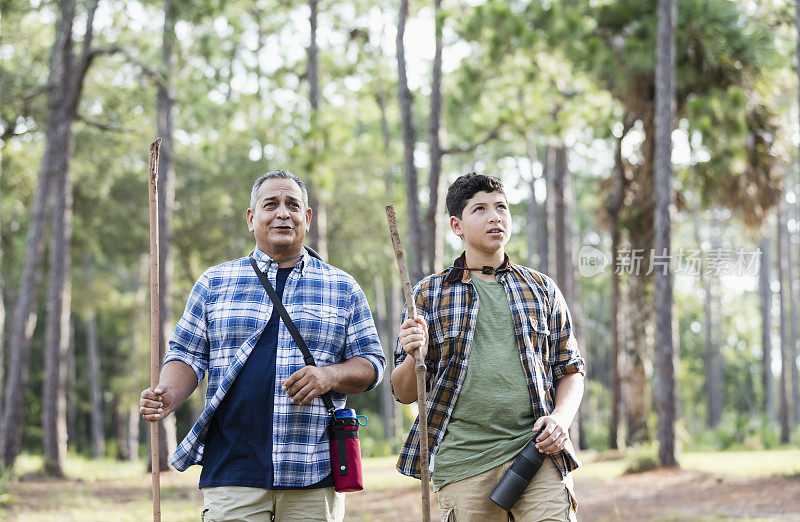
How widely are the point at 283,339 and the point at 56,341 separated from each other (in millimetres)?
13941

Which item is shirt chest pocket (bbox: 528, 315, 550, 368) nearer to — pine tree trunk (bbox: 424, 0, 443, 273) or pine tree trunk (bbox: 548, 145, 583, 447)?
pine tree trunk (bbox: 424, 0, 443, 273)

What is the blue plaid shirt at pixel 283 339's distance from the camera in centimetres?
333

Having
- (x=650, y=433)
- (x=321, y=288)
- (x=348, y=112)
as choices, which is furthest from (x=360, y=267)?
(x=321, y=288)

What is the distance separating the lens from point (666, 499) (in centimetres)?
1088

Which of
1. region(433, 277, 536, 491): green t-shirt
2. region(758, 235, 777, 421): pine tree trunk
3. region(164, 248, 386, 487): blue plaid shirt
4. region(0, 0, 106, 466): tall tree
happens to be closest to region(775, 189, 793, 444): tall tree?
region(758, 235, 777, 421): pine tree trunk

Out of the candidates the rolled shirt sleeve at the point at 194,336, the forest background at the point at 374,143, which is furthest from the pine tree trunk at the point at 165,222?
the rolled shirt sleeve at the point at 194,336

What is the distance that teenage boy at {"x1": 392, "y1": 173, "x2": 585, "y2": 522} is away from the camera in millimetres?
3326

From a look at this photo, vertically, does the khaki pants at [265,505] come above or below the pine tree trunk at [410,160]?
below

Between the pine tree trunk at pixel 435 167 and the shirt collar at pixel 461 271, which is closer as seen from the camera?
the shirt collar at pixel 461 271

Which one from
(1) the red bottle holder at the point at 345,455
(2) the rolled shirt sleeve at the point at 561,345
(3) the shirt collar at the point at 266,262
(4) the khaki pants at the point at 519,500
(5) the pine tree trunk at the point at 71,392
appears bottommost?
(5) the pine tree trunk at the point at 71,392

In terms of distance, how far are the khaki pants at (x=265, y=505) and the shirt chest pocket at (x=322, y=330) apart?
501 millimetres

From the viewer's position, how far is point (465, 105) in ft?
44.8

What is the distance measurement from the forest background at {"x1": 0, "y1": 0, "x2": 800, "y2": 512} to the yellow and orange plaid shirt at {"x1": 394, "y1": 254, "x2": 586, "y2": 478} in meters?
8.01

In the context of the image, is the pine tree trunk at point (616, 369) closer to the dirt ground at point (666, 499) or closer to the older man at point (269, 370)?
the dirt ground at point (666, 499)
